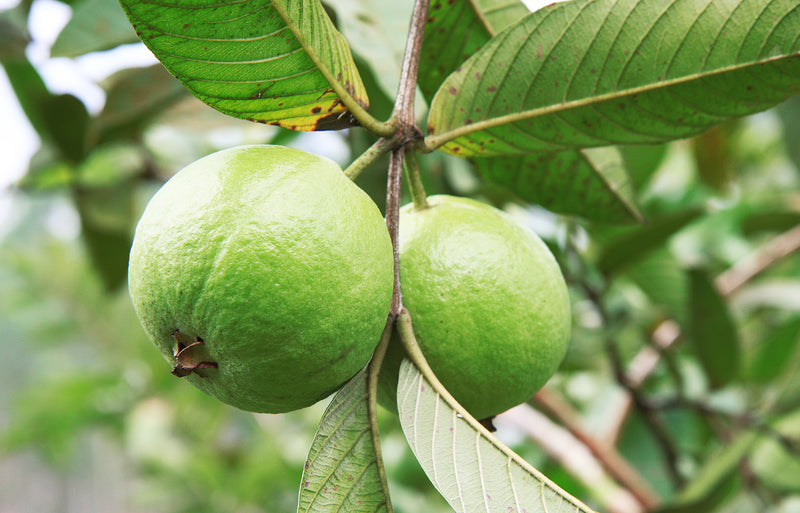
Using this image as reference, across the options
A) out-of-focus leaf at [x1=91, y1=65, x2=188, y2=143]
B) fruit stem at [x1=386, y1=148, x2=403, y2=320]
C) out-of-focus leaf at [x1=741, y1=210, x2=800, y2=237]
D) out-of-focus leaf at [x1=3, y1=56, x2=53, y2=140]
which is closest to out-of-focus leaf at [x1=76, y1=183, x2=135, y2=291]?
out-of-focus leaf at [x1=3, y1=56, x2=53, y2=140]

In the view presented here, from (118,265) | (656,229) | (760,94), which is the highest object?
(760,94)

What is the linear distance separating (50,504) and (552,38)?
29.1ft

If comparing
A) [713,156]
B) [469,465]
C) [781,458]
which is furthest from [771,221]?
[469,465]

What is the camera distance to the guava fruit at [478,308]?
28.7 inches

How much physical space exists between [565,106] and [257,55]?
1.16ft

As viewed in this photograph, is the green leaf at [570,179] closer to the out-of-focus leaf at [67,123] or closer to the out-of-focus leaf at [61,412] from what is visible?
the out-of-focus leaf at [67,123]

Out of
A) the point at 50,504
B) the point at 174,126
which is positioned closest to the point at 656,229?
the point at 174,126

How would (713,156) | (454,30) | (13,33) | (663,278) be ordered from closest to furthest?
(454,30) → (13,33) → (663,278) → (713,156)

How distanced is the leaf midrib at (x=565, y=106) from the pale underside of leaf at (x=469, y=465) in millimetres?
307

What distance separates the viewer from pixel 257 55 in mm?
658

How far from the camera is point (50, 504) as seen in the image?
774cm

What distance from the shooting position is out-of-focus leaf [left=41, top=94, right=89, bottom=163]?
153 cm

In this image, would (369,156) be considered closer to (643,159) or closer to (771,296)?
(643,159)

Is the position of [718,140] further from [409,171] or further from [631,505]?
[409,171]
